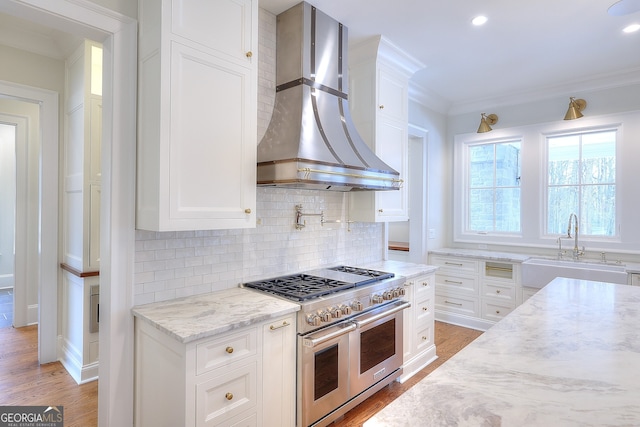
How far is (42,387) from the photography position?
2713 mm

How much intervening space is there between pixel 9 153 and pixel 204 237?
5.46 metres

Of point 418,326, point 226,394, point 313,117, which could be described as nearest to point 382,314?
point 418,326

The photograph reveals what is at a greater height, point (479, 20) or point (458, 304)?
point (479, 20)

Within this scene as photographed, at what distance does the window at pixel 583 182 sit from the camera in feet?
12.5

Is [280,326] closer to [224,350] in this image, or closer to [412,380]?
[224,350]

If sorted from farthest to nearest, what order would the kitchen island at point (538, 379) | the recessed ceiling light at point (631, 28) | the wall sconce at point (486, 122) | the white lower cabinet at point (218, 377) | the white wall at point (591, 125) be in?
1. the wall sconce at point (486, 122)
2. the white wall at point (591, 125)
3. the recessed ceiling light at point (631, 28)
4. the white lower cabinet at point (218, 377)
5. the kitchen island at point (538, 379)

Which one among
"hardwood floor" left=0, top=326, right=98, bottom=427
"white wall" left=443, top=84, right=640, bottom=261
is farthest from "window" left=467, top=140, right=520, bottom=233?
"hardwood floor" left=0, top=326, right=98, bottom=427

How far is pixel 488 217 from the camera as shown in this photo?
463 cm

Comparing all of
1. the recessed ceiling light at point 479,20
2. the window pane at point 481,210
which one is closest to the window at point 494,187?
the window pane at point 481,210

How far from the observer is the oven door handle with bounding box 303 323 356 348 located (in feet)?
6.64

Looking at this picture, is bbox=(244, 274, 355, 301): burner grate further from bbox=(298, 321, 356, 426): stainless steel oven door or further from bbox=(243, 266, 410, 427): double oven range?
bbox=(298, 321, 356, 426): stainless steel oven door

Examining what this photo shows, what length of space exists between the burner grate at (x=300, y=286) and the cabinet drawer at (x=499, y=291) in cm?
246

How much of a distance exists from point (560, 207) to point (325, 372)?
356 centimetres

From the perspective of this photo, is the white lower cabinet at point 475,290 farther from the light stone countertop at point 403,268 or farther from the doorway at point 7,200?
the doorway at point 7,200
